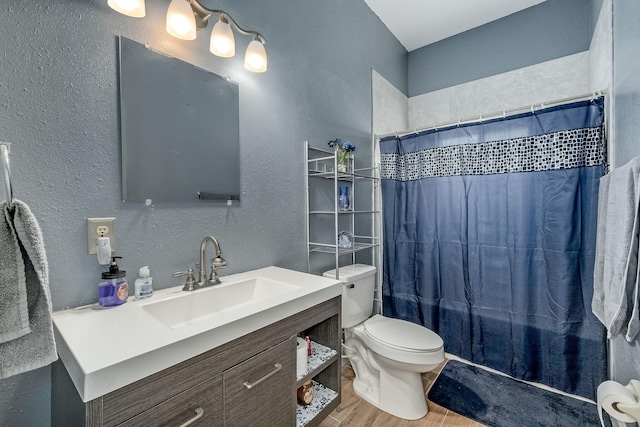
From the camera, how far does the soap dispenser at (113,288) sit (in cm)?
91

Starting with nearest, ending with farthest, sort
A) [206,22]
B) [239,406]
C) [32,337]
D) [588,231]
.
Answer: [32,337] → [239,406] → [206,22] → [588,231]

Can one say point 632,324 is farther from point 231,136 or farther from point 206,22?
point 206,22

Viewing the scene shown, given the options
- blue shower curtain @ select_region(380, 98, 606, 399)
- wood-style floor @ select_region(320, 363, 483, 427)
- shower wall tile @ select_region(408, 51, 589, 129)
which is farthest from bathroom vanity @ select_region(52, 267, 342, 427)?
shower wall tile @ select_region(408, 51, 589, 129)

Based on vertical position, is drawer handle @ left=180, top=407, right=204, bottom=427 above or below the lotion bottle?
below

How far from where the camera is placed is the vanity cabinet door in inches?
33.4

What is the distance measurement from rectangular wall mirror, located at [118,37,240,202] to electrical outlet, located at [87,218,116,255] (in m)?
0.10

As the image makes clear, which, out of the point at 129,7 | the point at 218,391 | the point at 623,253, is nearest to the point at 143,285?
the point at 218,391

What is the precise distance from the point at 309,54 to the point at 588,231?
6.58 ft

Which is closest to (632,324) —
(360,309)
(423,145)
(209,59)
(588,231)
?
(588,231)

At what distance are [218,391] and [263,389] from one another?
0.19m

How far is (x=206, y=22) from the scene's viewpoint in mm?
1201

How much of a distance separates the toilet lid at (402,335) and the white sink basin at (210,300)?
707 mm

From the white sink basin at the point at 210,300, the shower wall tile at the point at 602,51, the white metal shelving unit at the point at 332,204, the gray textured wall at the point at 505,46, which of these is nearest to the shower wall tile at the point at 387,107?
the gray textured wall at the point at 505,46

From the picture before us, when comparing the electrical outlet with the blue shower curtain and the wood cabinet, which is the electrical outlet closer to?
the wood cabinet
